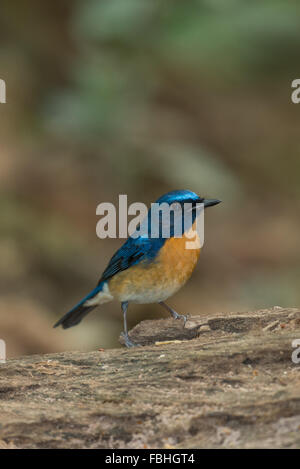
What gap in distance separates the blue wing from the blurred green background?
1977 mm

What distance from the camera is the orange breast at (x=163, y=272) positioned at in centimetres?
500

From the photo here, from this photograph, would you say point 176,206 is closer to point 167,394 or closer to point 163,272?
point 163,272

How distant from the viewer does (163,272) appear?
4988 mm

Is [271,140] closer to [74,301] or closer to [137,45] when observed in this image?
[137,45]

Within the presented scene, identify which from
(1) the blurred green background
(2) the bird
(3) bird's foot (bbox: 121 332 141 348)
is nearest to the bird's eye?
(2) the bird

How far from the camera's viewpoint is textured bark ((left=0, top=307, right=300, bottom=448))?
3.14 m

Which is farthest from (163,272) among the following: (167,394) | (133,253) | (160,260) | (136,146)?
(136,146)

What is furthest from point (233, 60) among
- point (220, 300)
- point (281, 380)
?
point (281, 380)

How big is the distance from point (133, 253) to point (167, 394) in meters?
1.76

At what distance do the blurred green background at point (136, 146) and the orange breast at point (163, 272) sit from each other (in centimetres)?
213

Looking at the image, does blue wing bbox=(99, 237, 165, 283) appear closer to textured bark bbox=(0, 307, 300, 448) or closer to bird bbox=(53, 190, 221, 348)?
bird bbox=(53, 190, 221, 348)

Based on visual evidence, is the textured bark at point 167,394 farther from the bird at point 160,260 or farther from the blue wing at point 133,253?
the blue wing at point 133,253

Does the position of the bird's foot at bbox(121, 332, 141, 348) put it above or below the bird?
below
